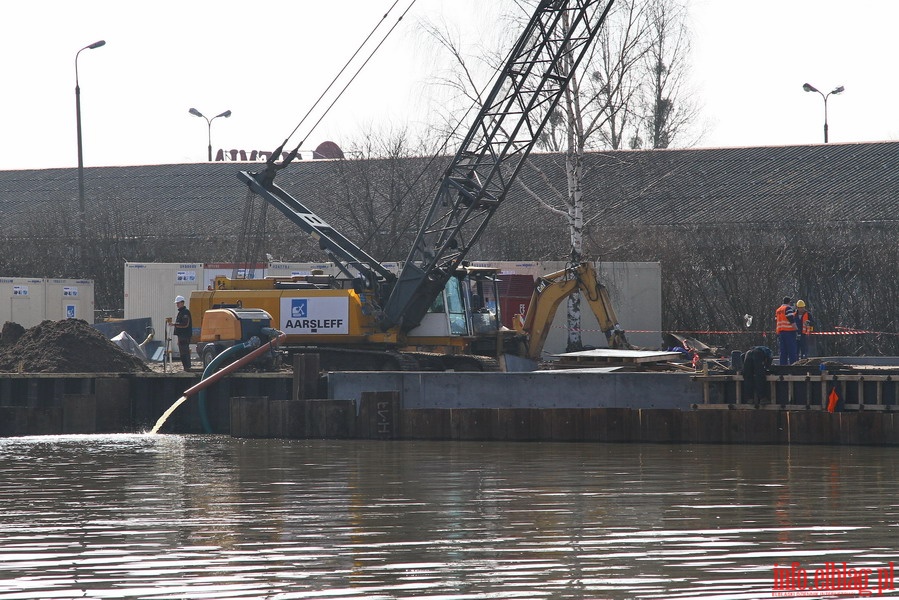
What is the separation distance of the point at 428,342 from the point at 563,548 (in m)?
15.1

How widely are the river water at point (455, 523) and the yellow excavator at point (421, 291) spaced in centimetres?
614

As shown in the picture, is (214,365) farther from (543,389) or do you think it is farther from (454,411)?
(543,389)

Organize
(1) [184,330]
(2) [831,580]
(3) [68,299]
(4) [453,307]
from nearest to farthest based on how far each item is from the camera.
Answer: (2) [831,580] → (1) [184,330] → (4) [453,307] → (3) [68,299]

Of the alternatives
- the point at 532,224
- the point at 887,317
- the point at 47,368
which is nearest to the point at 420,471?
the point at 47,368

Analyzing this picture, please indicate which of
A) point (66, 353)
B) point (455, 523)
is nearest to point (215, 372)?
point (66, 353)

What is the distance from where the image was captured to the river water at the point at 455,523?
29.9 feet

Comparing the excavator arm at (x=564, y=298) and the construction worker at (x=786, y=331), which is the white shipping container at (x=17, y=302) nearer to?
the excavator arm at (x=564, y=298)

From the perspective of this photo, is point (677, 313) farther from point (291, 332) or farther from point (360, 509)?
point (360, 509)

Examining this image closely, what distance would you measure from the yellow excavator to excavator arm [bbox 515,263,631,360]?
0.47m

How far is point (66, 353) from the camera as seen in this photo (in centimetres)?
2541

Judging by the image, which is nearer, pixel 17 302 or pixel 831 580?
pixel 831 580

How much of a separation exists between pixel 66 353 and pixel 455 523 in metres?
15.5

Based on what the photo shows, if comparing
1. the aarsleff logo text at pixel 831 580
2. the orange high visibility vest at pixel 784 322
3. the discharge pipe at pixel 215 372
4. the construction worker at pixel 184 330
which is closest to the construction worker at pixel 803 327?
the orange high visibility vest at pixel 784 322

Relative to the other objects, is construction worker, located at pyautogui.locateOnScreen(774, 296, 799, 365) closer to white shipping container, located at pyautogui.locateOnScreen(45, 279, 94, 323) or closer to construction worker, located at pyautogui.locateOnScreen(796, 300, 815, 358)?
construction worker, located at pyautogui.locateOnScreen(796, 300, 815, 358)
